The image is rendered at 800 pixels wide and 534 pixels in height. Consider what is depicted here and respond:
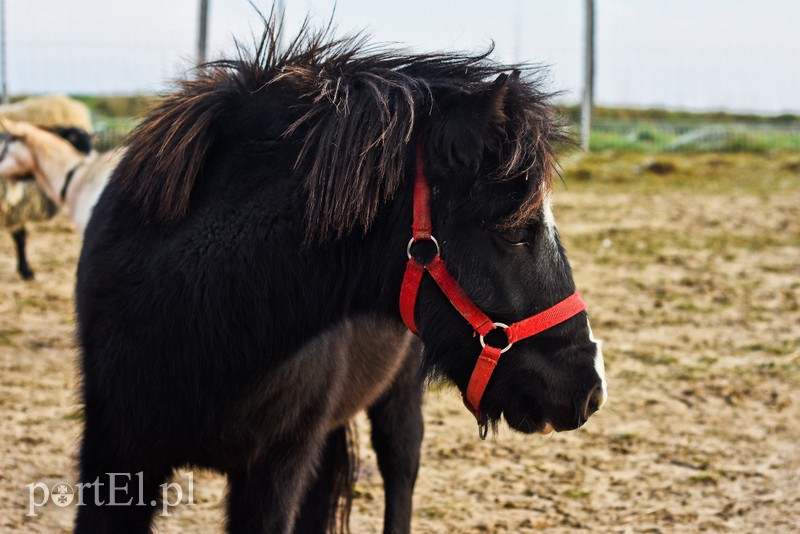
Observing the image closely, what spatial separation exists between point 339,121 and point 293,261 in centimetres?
34

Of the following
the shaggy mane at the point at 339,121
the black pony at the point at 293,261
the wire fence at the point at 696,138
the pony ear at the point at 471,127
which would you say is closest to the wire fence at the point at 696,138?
the wire fence at the point at 696,138

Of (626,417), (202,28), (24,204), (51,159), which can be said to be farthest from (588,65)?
(626,417)

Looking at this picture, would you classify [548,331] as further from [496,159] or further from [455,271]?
[496,159]

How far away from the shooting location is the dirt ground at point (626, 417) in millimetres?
3514

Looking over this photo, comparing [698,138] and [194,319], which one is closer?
[194,319]

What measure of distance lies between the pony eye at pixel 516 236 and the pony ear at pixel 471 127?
0.16 m

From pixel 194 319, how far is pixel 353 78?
681 millimetres

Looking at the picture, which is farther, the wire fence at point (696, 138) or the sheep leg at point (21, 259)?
the wire fence at point (696, 138)

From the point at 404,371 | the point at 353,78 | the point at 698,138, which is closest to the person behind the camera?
Answer: the point at 353,78

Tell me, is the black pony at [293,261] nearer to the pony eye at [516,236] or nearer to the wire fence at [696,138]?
the pony eye at [516,236]

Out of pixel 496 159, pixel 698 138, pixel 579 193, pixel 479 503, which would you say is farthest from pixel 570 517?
pixel 698 138

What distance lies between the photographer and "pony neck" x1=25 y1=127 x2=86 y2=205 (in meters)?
6.75

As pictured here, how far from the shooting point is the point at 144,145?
7.61 feet

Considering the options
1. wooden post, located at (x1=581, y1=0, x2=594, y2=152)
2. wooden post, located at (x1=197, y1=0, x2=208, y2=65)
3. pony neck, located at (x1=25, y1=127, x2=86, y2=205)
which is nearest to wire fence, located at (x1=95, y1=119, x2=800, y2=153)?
wooden post, located at (x1=581, y1=0, x2=594, y2=152)
